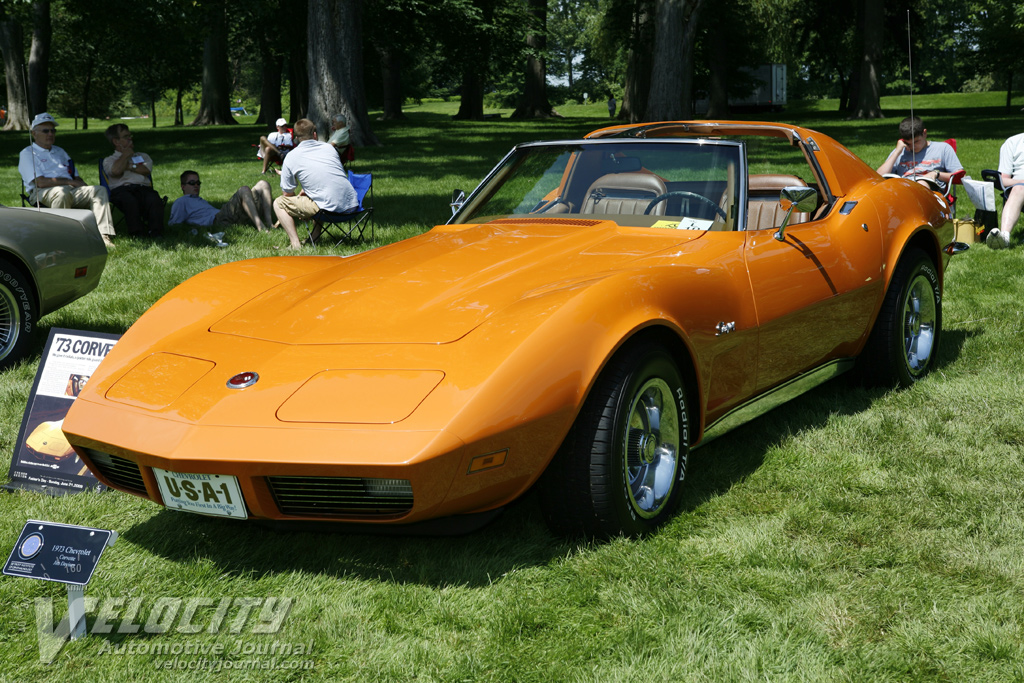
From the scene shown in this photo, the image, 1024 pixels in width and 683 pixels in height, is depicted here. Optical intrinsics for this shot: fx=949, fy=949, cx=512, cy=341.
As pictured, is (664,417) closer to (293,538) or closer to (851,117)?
(293,538)

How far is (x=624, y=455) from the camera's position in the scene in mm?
3145

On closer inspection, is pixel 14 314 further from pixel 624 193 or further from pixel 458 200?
pixel 624 193

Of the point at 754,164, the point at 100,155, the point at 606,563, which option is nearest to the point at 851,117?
the point at 100,155

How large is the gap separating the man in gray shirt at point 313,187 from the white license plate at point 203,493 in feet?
23.3

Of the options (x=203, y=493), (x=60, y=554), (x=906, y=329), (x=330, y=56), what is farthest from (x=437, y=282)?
(x=330, y=56)

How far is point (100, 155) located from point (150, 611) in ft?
71.8

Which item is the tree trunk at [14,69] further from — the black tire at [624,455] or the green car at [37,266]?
the black tire at [624,455]

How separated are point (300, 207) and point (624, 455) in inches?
288

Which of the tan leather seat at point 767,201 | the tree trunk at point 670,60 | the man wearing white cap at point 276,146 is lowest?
the tan leather seat at point 767,201

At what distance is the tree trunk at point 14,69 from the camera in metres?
29.2

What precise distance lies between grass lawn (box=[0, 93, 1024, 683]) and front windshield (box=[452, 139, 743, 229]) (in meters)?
1.10

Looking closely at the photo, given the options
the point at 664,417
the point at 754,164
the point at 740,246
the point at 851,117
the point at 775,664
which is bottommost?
the point at 775,664

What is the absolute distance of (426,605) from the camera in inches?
116

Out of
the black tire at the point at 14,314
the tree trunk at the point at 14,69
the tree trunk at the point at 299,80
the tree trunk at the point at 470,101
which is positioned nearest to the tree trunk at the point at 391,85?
the tree trunk at the point at 470,101
